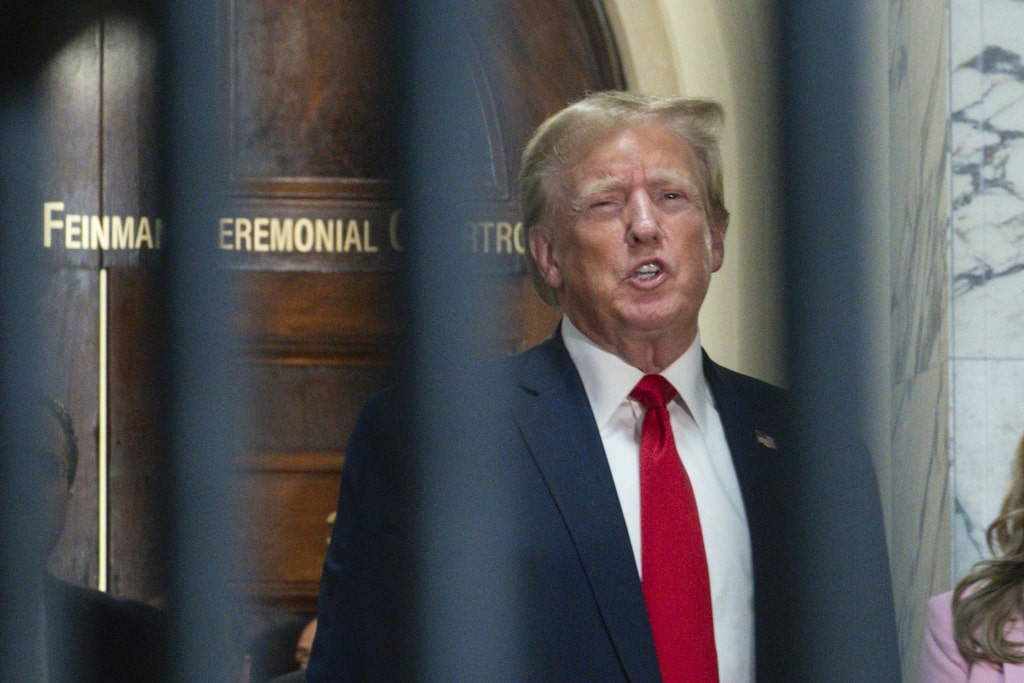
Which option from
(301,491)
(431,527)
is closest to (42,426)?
(431,527)

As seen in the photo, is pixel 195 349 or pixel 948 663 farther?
pixel 948 663

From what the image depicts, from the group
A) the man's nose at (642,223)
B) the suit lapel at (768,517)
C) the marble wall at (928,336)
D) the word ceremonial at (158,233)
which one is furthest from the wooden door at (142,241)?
the marble wall at (928,336)

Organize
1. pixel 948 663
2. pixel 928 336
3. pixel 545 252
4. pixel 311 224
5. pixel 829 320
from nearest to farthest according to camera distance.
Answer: pixel 829 320 → pixel 545 252 → pixel 948 663 → pixel 928 336 → pixel 311 224

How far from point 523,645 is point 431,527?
106 mm

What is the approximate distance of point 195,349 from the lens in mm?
989

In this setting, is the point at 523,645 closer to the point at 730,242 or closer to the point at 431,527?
the point at 431,527

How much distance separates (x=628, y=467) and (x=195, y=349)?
0.43 m

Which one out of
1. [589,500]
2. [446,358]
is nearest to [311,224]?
[589,500]

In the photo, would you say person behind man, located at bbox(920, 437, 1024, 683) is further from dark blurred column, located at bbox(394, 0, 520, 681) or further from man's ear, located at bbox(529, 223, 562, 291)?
dark blurred column, located at bbox(394, 0, 520, 681)

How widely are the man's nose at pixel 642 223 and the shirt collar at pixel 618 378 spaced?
0.38 feet

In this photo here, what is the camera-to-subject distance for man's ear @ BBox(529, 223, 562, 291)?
1.34 metres

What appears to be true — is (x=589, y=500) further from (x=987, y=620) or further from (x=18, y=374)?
(x=987, y=620)

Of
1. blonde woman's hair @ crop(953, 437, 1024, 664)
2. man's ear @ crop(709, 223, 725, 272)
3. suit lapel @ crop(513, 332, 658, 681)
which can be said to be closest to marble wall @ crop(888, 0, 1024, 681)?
blonde woman's hair @ crop(953, 437, 1024, 664)

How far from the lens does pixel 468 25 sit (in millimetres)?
969
